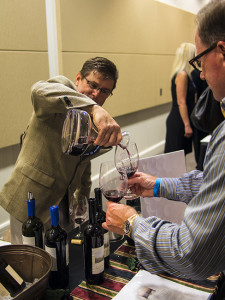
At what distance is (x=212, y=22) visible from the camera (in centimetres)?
84

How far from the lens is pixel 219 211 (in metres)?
0.74

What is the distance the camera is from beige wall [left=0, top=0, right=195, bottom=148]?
275 centimetres

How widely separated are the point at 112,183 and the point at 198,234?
0.46 meters

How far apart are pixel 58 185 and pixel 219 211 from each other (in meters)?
0.84

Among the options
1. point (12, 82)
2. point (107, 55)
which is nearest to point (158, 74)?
point (107, 55)

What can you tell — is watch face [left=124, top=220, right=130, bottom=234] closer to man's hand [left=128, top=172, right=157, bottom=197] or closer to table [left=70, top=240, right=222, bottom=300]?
table [left=70, top=240, right=222, bottom=300]

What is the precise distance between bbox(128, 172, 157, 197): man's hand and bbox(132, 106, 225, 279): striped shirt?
1.51 ft

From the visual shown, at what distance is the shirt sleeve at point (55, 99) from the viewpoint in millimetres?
1181

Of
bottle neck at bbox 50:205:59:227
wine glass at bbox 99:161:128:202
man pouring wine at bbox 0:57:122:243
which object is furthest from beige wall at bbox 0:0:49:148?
bottle neck at bbox 50:205:59:227

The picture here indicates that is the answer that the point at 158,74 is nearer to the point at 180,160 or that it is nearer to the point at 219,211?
the point at 180,160

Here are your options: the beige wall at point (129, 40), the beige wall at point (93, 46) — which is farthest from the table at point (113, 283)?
the beige wall at point (129, 40)

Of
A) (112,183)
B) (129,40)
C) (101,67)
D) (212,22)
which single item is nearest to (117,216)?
(112,183)

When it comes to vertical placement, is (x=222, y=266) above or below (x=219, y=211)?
below

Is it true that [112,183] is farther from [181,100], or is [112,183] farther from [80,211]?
[181,100]
